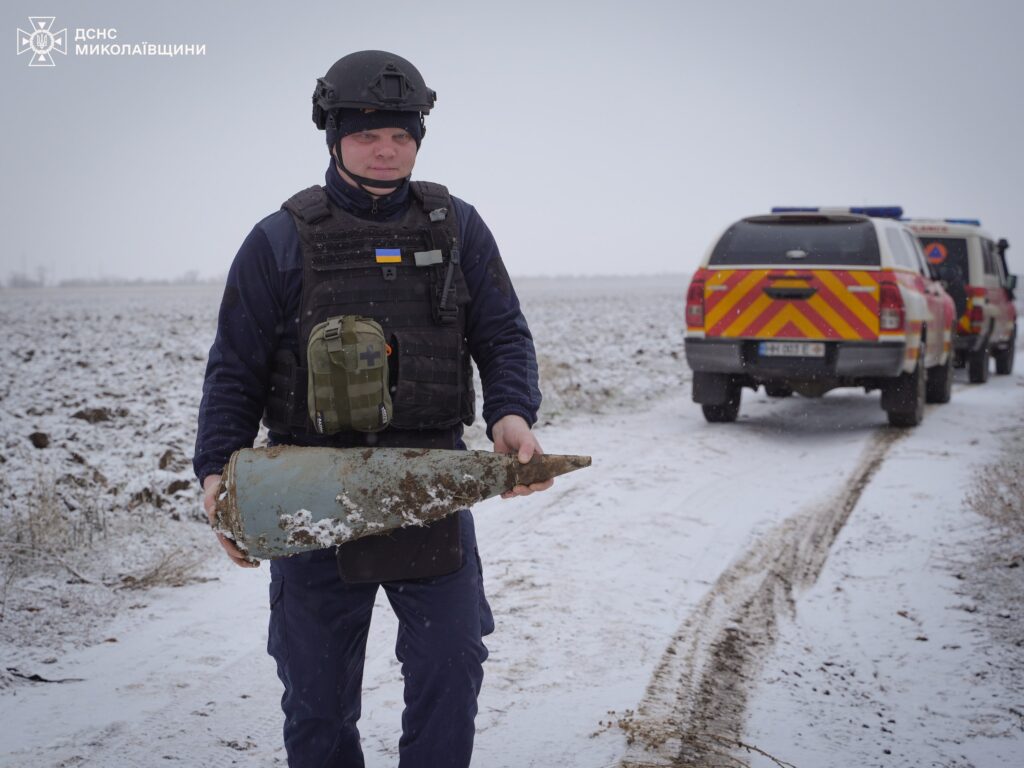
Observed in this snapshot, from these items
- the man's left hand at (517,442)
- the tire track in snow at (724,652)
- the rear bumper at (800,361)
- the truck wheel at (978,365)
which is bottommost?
the tire track in snow at (724,652)

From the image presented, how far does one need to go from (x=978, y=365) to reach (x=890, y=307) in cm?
698

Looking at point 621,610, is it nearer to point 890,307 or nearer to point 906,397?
point 890,307

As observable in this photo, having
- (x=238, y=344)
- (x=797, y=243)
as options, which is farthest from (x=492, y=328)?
(x=797, y=243)

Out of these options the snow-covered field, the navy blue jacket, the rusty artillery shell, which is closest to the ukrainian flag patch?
the navy blue jacket

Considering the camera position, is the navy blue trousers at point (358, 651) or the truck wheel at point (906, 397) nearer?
the navy blue trousers at point (358, 651)

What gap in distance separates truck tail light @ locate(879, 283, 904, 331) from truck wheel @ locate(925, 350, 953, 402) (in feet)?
10.1

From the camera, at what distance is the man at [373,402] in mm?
2170

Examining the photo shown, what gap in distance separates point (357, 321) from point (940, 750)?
244 centimetres

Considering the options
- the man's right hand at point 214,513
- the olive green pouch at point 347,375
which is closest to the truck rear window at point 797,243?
the olive green pouch at point 347,375

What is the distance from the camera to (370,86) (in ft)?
7.30

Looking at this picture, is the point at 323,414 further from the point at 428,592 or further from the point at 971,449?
the point at 971,449

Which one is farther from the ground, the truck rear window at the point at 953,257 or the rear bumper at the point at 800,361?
the truck rear window at the point at 953,257

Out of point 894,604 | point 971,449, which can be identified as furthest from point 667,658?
point 971,449

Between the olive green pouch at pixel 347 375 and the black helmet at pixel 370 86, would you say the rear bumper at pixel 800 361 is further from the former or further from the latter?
the olive green pouch at pixel 347 375
